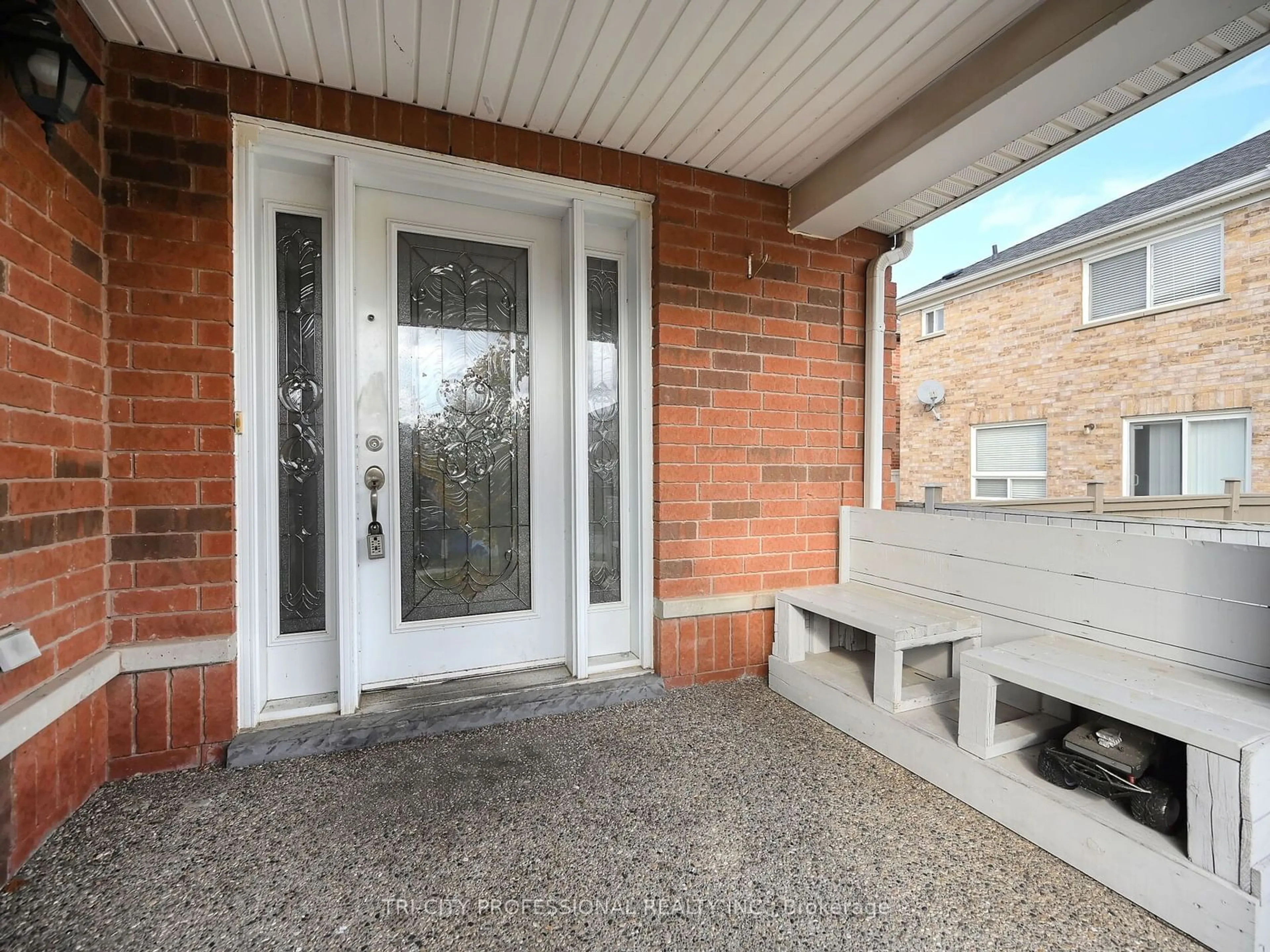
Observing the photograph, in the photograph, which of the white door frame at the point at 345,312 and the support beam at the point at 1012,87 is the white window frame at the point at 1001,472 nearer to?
the support beam at the point at 1012,87

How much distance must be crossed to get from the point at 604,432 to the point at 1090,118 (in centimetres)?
221

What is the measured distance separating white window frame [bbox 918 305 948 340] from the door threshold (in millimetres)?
7290

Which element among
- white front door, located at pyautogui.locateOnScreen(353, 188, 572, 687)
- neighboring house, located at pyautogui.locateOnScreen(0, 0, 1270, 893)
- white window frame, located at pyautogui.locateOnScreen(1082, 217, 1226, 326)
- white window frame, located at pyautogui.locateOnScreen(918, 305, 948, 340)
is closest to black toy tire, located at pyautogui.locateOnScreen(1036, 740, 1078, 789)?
neighboring house, located at pyautogui.locateOnScreen(0, 0, 1270, 893)

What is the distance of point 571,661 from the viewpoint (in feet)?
7.91

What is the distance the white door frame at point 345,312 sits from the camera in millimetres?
1909

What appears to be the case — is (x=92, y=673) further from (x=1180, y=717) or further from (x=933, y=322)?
(x=933, y=322)

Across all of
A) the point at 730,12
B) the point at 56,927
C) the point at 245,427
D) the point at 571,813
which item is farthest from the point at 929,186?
the point at 56,927

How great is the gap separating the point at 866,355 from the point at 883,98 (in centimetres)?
122

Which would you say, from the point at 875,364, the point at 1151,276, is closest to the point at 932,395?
the point at 1151,276

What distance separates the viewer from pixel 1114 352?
5.48 m

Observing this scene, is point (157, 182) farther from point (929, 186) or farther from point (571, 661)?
point (929, 186)

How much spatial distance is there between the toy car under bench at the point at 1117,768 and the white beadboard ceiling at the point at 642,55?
202 cm

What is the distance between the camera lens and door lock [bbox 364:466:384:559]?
7.04 feet

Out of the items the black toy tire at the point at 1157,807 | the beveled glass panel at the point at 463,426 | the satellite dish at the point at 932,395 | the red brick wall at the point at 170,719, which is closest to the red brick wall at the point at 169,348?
the red brick wall at the point at 170,719
